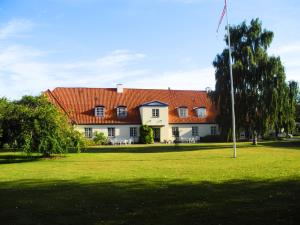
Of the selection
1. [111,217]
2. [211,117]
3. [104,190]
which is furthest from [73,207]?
[211,117]

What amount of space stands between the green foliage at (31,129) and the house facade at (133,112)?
2469 cm

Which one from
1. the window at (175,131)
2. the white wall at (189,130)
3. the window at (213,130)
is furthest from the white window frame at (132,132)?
the window at (213,130)

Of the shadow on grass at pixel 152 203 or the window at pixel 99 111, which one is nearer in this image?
the shadow on grass at pixel 152 203

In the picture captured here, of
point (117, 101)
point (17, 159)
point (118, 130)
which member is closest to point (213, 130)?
point (118, 130)

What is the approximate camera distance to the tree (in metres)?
38.4

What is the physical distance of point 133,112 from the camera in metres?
55.7

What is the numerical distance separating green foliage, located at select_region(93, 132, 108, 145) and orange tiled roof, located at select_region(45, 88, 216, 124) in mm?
2869

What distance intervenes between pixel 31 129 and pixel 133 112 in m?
29.6

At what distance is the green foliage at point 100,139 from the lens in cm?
5022

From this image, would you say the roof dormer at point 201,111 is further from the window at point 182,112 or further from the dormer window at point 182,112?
the window at point 182,112

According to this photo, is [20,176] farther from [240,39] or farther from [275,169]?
[240,39]

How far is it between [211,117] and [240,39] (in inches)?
786

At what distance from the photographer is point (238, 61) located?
3969cm

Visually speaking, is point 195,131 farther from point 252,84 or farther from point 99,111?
point 252,84
